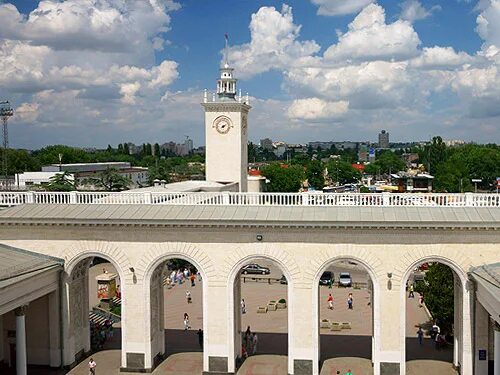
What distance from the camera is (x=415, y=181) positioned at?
3723 inches

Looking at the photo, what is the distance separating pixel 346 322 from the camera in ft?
112

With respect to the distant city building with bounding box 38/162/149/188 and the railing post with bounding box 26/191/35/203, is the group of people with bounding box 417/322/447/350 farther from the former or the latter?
the distant city building with bounding box 38/162/149/188

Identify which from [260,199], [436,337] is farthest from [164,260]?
[436,337]

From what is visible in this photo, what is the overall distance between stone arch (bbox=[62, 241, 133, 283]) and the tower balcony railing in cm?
190

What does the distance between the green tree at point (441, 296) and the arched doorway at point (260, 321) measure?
722 centimetres

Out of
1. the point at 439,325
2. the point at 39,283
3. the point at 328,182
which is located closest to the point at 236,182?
the point at 439,325

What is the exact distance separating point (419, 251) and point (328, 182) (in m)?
123

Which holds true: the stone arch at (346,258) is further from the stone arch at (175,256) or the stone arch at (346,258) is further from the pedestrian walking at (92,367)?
the pedestrian walking at (92,367)

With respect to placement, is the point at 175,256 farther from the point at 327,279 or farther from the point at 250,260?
the point at 327,279

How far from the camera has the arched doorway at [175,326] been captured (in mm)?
25172

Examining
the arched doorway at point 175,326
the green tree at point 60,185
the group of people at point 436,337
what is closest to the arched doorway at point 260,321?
the arched doorway at point 175,326

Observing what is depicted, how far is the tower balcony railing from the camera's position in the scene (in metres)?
24.3

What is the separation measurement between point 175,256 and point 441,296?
13629 millimetres

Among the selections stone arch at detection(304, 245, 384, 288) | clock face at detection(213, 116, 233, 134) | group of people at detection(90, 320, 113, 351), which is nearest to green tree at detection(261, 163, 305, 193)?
clock face at detection(213, 116, 233, 134)
